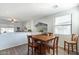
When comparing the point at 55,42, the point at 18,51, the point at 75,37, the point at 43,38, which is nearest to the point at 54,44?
the point at 55,42

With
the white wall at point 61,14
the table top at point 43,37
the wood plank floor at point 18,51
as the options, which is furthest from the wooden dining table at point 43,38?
the wood plank floor at point 18,51

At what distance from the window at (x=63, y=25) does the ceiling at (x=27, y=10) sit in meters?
0.19

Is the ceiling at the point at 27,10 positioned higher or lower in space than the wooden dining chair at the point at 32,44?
higher

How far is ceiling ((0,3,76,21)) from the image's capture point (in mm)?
1821

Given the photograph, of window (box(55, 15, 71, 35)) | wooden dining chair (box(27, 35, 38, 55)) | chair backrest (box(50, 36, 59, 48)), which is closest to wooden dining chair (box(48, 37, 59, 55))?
chair backrest (box(50, 36, 59, 48))

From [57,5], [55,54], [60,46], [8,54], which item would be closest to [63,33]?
[60,46]

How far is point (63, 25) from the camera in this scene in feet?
6.39

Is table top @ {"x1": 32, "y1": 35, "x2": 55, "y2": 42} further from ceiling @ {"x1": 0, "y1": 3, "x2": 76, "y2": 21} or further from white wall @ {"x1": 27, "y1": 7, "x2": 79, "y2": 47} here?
ceiling @ {"x1": 0, "y1": 3, "x2": 76, "y2": 21}

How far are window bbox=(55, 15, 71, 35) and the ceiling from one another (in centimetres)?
19

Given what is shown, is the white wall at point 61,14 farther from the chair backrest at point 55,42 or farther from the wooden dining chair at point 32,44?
the wooden dining chair at point 32,44

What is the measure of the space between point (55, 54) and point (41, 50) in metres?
0.29

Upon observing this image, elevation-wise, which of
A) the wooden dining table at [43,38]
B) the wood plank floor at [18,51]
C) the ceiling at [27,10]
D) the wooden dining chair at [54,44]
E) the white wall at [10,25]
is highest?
the ceiling at [27,10]

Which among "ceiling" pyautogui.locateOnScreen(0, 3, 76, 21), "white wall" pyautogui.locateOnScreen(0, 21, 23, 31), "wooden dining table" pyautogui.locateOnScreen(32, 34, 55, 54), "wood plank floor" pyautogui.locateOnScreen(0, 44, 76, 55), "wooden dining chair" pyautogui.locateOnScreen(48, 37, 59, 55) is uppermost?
"ceiling" pyautogui.locateOnScreen(0, 3, 76, 21)

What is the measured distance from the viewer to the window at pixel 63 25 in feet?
6.26
